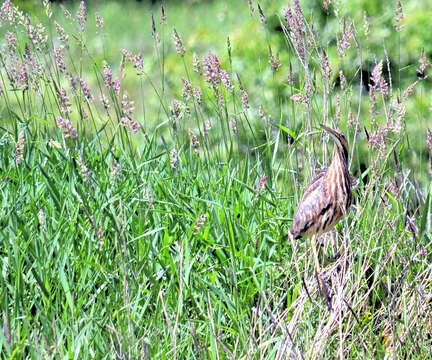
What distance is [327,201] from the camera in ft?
9.82

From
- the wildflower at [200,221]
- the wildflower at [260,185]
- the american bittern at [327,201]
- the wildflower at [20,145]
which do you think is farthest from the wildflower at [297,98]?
the wildflower at [20,145]

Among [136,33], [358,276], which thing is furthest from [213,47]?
[136,33]

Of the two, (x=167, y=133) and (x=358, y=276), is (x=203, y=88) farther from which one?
(x=358, y=276)

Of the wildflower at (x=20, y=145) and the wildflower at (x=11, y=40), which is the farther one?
the wildflower at (x=11, y=40)

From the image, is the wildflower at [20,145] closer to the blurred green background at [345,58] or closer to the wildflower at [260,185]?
the wildflower at [260,185]

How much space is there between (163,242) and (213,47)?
3.19 metres

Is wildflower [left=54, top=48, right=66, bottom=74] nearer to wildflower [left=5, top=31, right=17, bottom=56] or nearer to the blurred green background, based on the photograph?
wildflower [left=5, top=31, right=17, bottom=56]

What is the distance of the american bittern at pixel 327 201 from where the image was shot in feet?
9.75

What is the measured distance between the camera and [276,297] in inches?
119

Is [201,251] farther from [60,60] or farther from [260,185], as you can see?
[60,60]

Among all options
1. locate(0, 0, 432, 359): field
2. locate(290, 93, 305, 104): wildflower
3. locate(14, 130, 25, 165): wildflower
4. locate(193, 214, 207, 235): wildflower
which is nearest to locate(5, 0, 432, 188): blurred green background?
locate(0, 0, 432, 359): field

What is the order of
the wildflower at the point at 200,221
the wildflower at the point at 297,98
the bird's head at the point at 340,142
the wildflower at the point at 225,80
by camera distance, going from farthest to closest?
the wildflower at the point at 225,80 < the wildflower at the point at 297,98 < the bird's head at the point at 340,142 < the wildflower at the point at 200,221

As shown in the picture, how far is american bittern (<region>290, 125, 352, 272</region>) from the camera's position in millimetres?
2971

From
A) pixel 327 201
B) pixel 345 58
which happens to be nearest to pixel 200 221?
pixel 327 201
